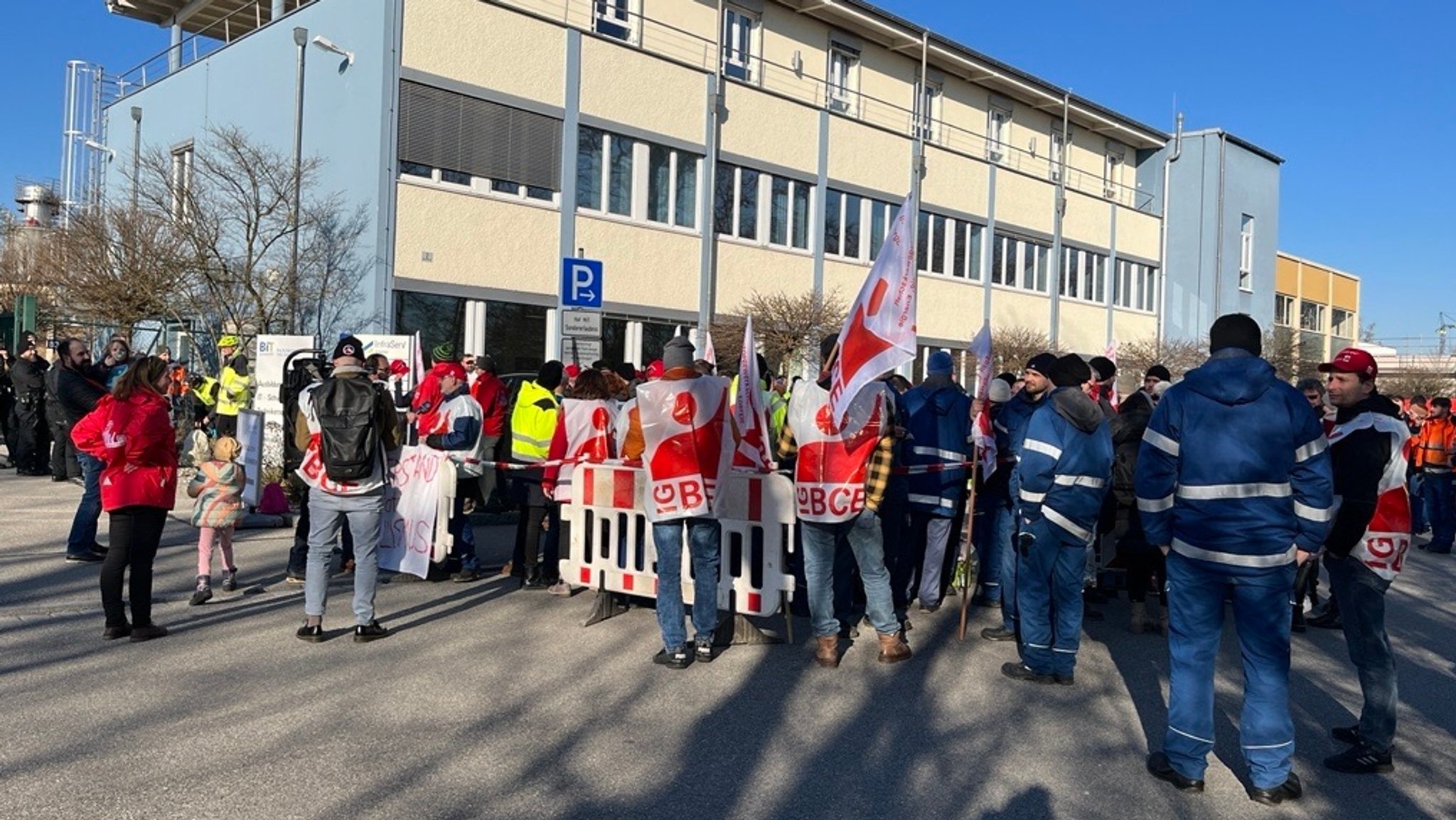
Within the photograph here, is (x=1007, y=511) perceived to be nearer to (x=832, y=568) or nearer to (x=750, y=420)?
(x=832, y=568)

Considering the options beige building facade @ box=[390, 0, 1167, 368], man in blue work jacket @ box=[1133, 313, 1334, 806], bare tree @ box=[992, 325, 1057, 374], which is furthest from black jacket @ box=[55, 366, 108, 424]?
bare tree @ box=[992, 325, 1057, 374]

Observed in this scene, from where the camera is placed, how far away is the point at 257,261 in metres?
19.7

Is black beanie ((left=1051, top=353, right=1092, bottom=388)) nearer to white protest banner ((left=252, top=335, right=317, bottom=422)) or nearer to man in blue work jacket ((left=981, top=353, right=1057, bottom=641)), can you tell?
man in blue work jacket ((left=981, top=353, right=1057, bottom=641))

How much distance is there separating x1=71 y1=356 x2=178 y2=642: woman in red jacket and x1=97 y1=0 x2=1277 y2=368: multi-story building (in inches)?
454

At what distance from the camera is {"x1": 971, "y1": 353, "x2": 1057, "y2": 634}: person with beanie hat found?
7.44 meters

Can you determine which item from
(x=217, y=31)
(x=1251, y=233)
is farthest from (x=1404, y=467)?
(x=1251, y=233)

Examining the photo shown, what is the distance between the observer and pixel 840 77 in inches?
1099

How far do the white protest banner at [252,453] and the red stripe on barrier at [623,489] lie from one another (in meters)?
5.82

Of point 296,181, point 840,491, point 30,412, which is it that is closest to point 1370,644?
point 840,491

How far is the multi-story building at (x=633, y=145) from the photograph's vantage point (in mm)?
18641

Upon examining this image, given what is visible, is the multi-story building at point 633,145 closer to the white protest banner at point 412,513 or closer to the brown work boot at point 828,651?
the white protest banner at point 412,513

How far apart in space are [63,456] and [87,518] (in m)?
6.23

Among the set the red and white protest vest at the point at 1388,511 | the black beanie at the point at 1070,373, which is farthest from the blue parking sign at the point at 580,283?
the red and white protest vest at the point at 1388,511

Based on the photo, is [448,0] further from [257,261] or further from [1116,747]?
[1116,747]
